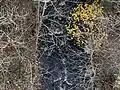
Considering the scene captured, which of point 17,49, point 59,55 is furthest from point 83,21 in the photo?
point 17,49

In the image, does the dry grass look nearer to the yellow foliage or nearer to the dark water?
the dark water

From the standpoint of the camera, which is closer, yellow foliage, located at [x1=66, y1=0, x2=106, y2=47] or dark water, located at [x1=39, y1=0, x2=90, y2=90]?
dark water, located at [x1=39, y1=0, x2=90, y2=90]

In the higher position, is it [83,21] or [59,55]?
[83,21]

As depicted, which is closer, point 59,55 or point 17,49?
point 17,49

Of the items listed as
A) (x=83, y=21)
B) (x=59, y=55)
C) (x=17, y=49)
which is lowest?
(x=59, y=55)

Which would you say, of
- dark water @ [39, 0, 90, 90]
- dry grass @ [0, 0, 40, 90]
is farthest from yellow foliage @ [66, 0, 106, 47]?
dry grass @ [0, 0, 40, 90]

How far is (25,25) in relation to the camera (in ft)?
18.7

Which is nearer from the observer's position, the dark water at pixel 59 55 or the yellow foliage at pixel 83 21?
the dark water at pixel 59 55

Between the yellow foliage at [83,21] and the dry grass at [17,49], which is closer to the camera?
the dry grass at [17,49]

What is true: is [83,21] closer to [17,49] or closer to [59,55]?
[59,55]

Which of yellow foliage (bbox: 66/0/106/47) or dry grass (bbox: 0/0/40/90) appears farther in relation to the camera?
yellow foliage (bbox: 66/0/106/47)

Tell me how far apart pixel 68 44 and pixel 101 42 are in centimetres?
56

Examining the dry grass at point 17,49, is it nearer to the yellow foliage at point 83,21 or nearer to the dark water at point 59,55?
the dark water at point 59,55

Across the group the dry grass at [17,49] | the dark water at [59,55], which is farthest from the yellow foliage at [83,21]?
the dry grass at [17,49]
